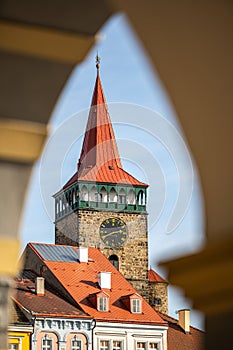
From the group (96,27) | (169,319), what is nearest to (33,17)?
(96,27)

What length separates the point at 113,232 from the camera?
44719mm

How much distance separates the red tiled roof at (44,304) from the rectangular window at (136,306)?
2.33 m

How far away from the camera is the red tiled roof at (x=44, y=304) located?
31797 millimetres

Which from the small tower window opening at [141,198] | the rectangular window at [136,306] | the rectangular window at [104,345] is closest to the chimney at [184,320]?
the rectangular window at [136,306]

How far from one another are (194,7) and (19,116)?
805 mm

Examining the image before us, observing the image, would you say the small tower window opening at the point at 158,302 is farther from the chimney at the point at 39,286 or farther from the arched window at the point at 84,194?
the chimney at the point at 39,286

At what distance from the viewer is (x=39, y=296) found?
33.1 metres

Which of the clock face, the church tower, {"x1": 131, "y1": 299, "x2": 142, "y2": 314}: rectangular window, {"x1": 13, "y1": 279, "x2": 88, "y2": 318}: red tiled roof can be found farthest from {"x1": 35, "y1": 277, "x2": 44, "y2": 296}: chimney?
the clock face

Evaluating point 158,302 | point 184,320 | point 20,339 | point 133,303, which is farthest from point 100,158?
point 20,339

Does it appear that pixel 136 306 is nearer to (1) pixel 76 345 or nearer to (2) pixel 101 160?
(1) pixel 76 345

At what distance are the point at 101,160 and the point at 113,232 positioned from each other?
3318 mm

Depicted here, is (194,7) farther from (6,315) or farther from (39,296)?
(39,296)

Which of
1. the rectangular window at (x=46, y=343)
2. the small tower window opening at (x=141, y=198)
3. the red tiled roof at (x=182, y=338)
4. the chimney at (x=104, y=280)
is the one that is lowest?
the rectangular window at (x=46, y=343)

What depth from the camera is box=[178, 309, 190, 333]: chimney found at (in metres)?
37.6
